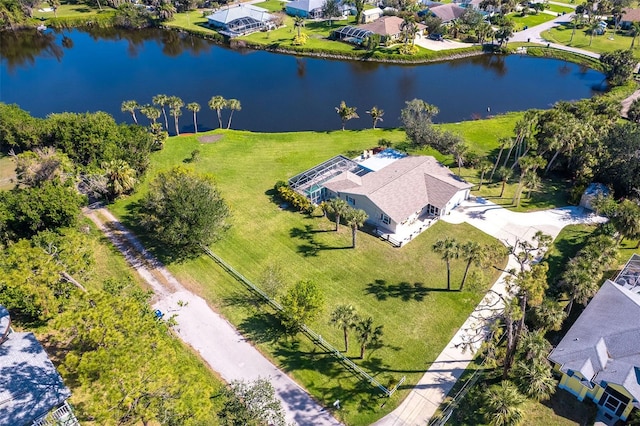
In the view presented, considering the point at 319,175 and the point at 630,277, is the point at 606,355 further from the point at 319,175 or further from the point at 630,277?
the point at 319,175

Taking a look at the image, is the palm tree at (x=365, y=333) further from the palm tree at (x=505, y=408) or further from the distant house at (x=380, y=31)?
the distant house at (x=380, y=31)

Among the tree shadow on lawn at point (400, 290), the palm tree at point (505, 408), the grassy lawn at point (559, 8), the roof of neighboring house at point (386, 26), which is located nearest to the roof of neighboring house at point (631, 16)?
the grassy lawn at point (559, 8)

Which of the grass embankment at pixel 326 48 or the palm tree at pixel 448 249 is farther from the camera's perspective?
the grass embankment at pixel 326 48

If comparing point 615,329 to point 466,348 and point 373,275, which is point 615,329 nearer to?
point 466,348

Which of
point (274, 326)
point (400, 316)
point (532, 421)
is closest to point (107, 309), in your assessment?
point (274, 326)

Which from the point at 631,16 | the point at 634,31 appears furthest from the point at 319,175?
the point at 631,16

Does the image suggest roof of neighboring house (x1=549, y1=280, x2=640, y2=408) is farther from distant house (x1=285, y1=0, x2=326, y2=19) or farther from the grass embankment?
distant house (x1=285, y1=0, x2=326, y2=19)
